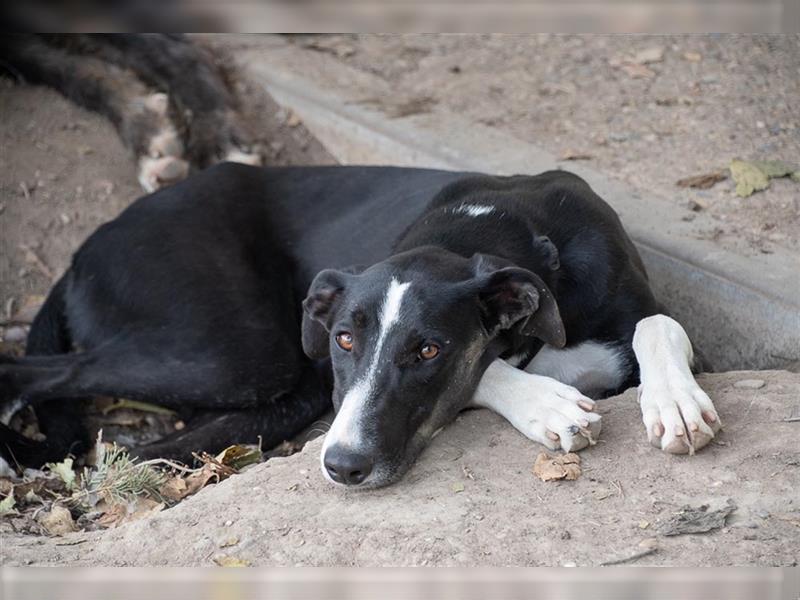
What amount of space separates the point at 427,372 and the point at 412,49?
179 inches

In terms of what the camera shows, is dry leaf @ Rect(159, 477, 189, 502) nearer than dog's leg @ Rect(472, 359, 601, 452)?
No

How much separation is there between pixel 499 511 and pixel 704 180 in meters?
2.82

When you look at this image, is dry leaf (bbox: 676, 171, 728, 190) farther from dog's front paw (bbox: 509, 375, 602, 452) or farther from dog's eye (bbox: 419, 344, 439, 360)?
dog's eye (bbox: 419, 344, 439, 360)

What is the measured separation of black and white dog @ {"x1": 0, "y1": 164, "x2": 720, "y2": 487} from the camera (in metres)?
3.74

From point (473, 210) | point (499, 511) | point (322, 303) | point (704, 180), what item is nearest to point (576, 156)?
point (704, 180)

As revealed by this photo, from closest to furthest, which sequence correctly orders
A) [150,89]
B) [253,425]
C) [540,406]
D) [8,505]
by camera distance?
1. [540,406]
2. [8,505]
3. [253,425]
4. [150,89]

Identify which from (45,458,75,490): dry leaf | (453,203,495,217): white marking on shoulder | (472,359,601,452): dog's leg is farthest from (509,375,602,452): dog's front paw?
(45,458,75,490): dry leaf

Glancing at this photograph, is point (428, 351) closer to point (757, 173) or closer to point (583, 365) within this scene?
point (583, 365)

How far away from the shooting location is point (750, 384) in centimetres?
417

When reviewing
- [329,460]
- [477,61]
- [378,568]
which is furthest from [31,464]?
[477,61]

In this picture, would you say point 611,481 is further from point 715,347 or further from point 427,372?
point 715,347

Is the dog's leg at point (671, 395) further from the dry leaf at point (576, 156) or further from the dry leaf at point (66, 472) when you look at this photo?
the dry leaf at point (66, 472)

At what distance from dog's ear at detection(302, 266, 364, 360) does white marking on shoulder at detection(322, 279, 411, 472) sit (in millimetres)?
293

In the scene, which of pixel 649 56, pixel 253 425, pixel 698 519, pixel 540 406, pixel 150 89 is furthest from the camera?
pixel 150 89
